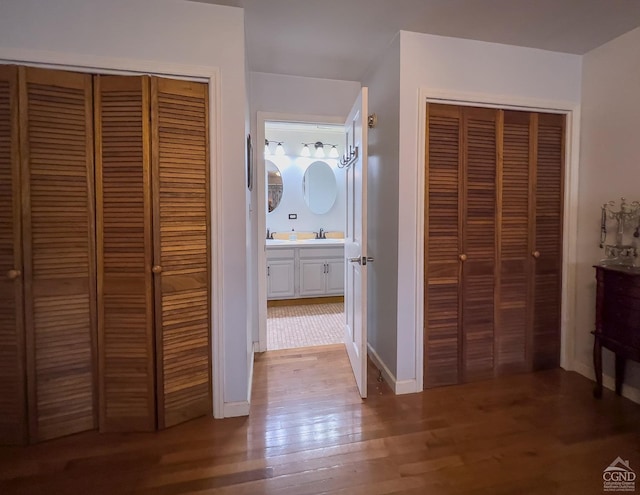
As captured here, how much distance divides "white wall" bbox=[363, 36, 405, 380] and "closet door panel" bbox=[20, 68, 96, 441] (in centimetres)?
183

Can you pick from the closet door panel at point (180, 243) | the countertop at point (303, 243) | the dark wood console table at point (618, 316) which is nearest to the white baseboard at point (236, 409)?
the closet door panel at point (180, 243)

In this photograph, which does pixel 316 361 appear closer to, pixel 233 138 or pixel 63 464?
pixel 63 464

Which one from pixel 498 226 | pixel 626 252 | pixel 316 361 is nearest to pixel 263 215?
pixel 316 361

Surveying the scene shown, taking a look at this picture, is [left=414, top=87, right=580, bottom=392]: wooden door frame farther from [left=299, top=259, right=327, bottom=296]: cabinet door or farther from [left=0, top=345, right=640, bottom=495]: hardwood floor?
[left=299, top=259, right=327, bottom=296]: cabinet door

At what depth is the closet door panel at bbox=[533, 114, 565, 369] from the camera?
8.11 feet

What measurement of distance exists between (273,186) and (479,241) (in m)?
3.26

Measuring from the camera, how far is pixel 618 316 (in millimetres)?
2043

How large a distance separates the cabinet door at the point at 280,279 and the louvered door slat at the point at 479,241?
2.66 metres

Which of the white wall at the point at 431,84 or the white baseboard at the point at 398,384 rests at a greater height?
the white wall at the point at 431,84

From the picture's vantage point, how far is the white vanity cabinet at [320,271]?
463cm

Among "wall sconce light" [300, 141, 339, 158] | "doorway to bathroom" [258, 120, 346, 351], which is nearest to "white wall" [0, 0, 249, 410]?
"doorway to bathroom" [258, 120, 346, 351]

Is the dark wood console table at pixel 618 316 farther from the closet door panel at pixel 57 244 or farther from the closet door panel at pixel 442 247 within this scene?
the closet door panel at pixel 57 244

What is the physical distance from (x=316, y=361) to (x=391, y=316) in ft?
2.79

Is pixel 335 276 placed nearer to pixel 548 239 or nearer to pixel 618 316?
pixel 548 239
